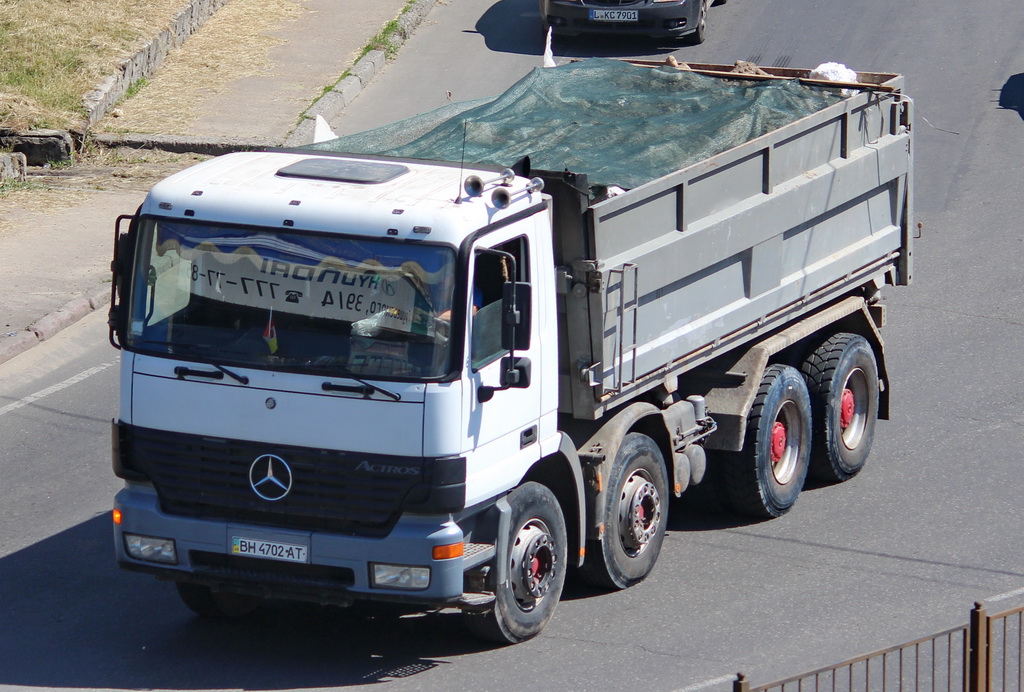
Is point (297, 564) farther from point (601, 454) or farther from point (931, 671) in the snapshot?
point (931, 671)

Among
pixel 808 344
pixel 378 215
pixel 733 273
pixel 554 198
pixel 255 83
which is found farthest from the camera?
pixel 255 83

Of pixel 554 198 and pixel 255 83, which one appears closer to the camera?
pixel 554 198

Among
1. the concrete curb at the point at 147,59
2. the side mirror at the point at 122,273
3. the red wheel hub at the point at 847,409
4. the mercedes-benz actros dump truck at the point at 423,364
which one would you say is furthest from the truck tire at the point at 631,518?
the concrete curb at the point at 147,59

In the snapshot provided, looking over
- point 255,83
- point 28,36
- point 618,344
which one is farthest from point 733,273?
point 28,36

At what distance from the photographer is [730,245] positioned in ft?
29.2

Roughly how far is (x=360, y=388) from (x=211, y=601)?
→ 1.87 metres

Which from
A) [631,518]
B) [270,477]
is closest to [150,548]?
[270,477]

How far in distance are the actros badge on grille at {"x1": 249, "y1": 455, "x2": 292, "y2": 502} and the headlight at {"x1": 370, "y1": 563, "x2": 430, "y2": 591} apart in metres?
0.57

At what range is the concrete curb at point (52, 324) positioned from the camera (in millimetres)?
12461

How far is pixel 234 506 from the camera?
714 cm

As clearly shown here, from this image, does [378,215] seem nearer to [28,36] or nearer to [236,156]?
[236,156]

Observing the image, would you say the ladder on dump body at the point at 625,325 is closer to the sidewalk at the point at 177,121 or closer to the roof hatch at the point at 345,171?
the roof hatch at the point at 345,171

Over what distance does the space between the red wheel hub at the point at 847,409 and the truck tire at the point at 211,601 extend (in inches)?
180

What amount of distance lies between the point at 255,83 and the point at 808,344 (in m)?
11.2
